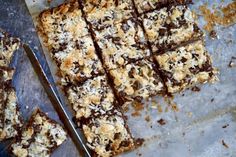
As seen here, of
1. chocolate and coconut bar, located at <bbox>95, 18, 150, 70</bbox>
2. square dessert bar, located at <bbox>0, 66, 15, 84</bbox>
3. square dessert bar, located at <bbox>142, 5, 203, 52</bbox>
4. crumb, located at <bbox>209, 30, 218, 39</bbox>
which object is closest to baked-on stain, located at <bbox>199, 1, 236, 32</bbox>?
crumb, located at <bbox>209, 30, 218, 39</bbox>

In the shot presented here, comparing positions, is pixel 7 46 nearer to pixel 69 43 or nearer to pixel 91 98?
pixel 69 43

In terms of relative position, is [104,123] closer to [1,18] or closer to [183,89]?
[183,89]

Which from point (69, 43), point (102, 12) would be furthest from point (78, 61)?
point (102, 12)

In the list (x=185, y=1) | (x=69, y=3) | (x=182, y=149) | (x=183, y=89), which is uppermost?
(x=69, y=3)

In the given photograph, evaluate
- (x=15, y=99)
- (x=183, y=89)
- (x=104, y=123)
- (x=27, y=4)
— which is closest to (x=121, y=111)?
(x=104, y=123)

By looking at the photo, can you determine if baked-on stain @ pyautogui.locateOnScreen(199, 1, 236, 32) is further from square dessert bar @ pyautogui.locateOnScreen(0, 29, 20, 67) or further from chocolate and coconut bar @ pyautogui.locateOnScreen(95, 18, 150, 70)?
square dessert bar @ pyautogui.locateOnScreen(0, 29, 20, 67)

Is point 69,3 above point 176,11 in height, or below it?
above

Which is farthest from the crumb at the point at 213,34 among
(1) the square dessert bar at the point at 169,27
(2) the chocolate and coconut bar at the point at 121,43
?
(2) the chocolate and coconut bar at the point at 121,43
